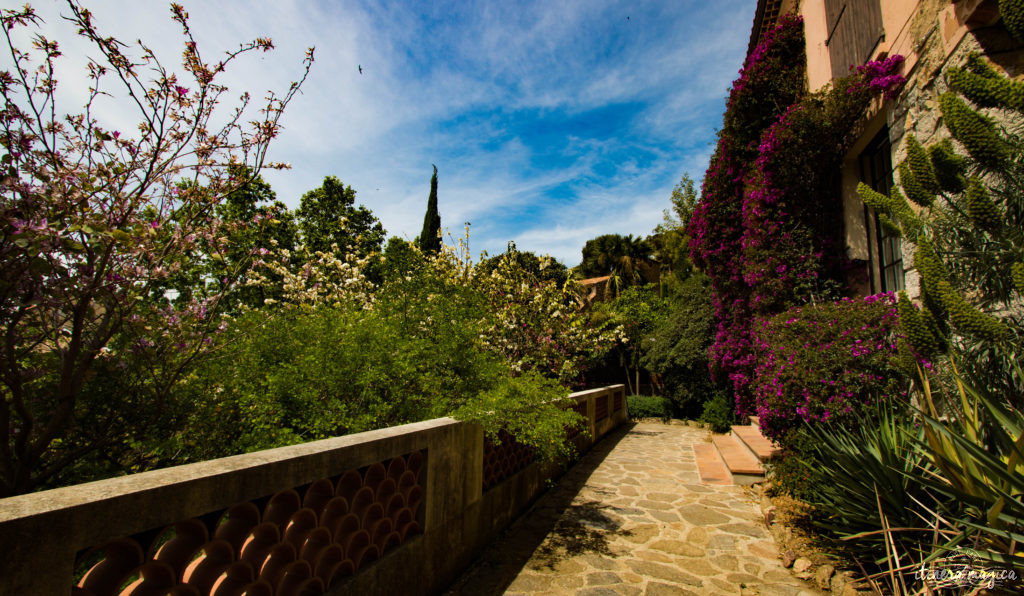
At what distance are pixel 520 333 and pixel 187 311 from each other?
7147 mm

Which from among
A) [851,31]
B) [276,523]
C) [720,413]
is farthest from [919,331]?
[720,413]

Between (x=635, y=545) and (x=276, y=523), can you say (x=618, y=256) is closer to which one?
(x=635, y=545)

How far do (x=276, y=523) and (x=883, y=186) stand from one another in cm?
748

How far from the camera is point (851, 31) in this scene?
602cm

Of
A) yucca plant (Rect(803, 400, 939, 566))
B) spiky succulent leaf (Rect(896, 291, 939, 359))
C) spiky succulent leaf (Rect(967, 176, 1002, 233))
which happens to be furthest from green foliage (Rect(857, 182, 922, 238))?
yucca plant (Rect(803, 400, 939, 566))

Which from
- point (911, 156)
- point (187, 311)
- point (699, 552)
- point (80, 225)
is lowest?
point (699, 552)

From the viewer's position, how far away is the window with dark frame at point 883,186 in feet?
18.4

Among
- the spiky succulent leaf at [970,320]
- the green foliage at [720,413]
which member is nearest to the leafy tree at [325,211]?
the green foliage at [720,413]

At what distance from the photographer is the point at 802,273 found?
671 centimetres

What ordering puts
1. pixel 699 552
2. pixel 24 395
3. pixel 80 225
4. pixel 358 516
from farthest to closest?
pixel 699 552 → pixel 24 395 → pixel 358 516 → pixel 80 225

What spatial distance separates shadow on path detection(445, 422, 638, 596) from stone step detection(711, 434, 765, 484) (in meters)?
1.95

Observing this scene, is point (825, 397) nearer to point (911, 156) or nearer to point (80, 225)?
point (911, 156)

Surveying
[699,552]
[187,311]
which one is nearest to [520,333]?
[699,552]

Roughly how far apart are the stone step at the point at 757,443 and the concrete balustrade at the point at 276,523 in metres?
4.37
